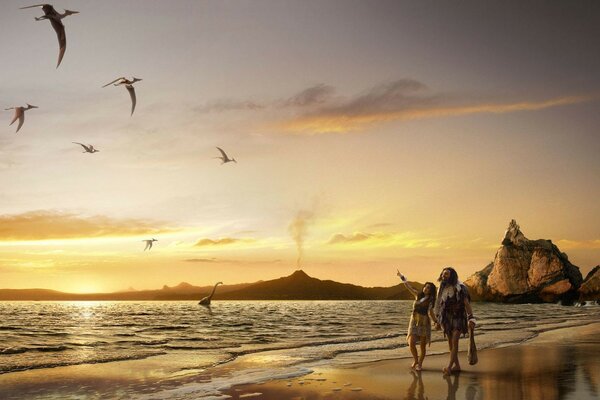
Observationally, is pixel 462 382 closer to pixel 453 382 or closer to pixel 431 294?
pixel 453 382

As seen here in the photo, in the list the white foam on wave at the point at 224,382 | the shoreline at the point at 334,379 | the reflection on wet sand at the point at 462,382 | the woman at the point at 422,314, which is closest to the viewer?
the reflection on wet sand at the point at 462,382

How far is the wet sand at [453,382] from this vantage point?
34.7 feet

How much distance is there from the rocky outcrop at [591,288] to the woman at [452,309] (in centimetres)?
18328

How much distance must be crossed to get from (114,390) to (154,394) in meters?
1.49

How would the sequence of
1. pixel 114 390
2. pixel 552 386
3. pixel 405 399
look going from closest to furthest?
1. pixel 405 399
2. pixel 552 386
3. pixel 114 390

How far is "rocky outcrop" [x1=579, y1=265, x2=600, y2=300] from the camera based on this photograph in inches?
6772

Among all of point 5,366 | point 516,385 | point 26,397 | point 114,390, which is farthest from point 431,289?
point 5,366

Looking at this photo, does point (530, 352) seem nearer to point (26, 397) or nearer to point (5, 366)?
point (26, 397)

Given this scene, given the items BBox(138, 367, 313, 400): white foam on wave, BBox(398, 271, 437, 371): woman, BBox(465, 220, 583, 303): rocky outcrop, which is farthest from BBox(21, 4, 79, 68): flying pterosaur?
BBox(465, 220, 583, 303): rocky outcrop

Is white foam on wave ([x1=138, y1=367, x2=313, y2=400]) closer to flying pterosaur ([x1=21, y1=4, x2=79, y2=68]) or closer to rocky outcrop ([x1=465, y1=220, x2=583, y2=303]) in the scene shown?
flying pterosaur ([x1=21, y1=4, x2=79, y2=68])

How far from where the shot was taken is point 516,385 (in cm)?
1152

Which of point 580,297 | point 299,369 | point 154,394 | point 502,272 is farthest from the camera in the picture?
point 502,272

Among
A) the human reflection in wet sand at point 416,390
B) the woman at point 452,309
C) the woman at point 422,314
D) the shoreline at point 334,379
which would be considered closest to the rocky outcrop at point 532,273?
the shoreline at point 334,379

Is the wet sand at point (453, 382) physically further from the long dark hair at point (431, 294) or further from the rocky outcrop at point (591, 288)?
the rocky outcrop at point (591, 288)
